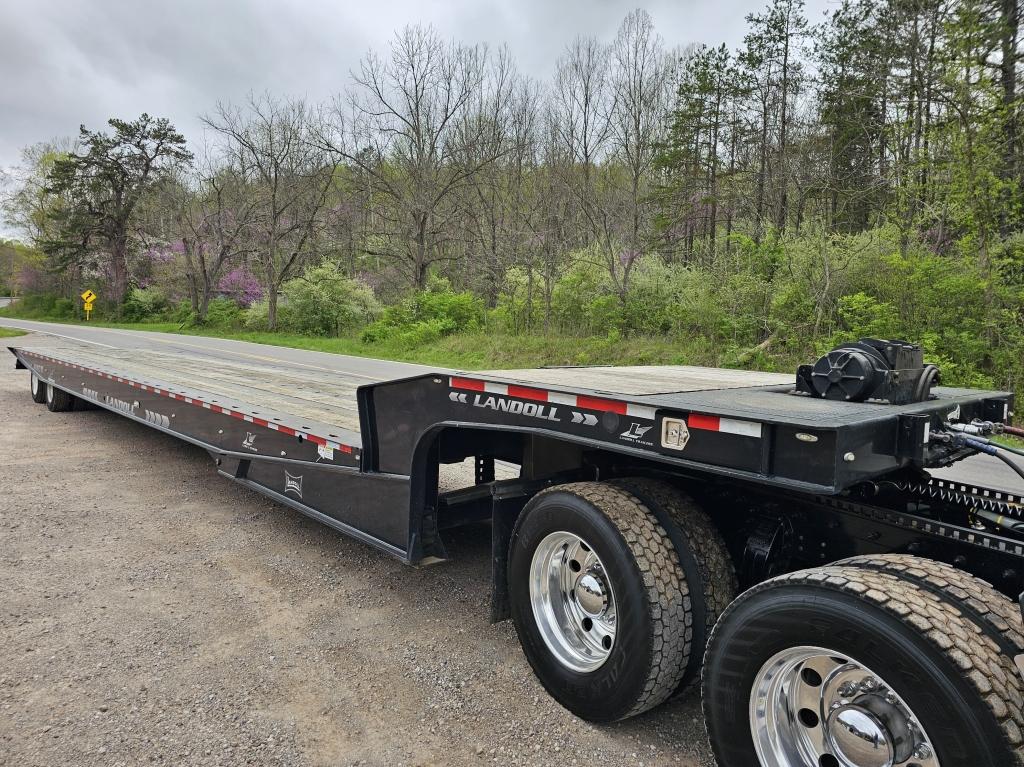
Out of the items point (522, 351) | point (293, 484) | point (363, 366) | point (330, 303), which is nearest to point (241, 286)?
point (330, 303)

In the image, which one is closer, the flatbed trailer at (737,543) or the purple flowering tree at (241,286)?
the flatbed trailer at (737,543)

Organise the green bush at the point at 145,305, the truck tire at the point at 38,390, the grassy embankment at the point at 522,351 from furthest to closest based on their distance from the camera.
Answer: the green bush at the point at 145,305
the grassy embankment at the point at 522,351
the truck tire at the point at 38,390

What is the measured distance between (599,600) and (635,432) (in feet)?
2.41

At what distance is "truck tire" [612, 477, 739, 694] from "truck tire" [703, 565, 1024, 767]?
0.30m

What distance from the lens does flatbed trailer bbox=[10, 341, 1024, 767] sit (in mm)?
1712

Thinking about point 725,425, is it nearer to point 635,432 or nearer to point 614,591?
point 635,432

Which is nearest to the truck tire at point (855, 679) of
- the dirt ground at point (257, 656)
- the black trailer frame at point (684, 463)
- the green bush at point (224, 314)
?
the black trailer frame at point (684, 463)

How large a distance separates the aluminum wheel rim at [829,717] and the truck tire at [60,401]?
10.1 meters

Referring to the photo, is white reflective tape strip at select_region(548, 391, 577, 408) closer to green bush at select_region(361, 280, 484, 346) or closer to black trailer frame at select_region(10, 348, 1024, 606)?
black trailer frame at select_region(10, 348, 1024, 606)

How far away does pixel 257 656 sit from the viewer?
10.1ft

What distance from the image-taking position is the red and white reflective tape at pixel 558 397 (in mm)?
2336

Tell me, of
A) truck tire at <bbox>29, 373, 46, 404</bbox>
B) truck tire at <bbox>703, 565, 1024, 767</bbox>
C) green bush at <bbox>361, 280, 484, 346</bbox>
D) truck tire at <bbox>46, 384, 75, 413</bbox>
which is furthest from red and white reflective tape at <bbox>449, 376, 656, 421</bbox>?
green bush at <bbox>361, 280, 484, 346</bbox>

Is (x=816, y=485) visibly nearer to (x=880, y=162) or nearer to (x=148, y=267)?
(x=880, y=162)

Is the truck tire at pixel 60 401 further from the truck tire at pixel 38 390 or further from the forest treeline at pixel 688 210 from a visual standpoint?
the forest treeline at pixel 688 210
